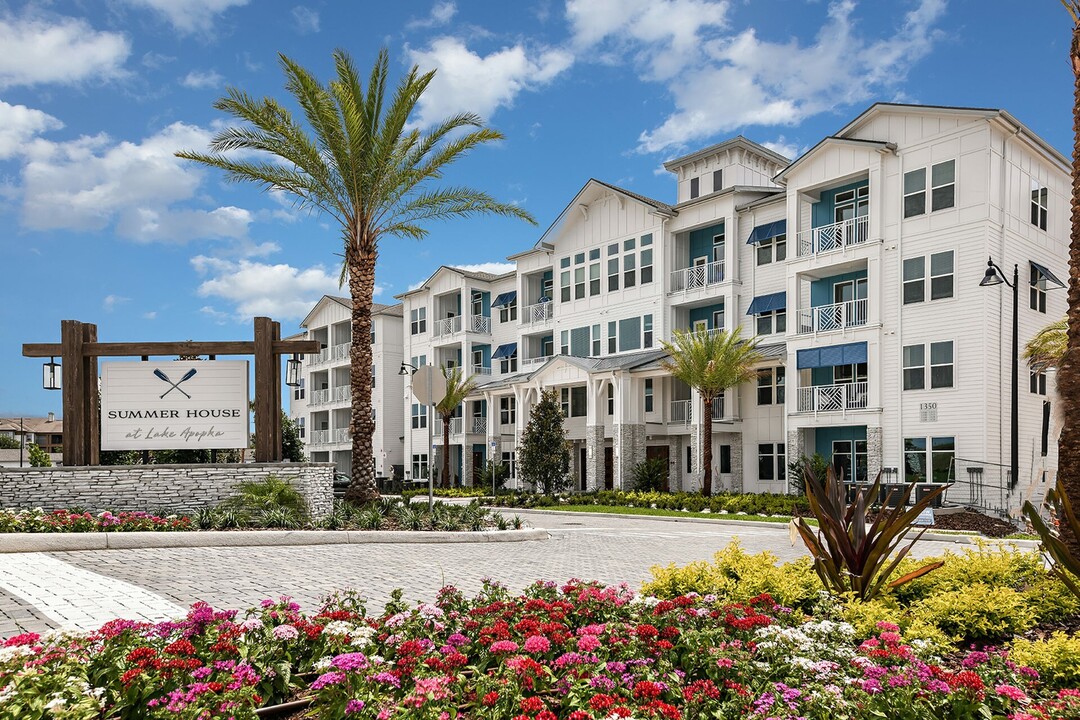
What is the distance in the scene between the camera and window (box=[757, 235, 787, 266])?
3612 cm

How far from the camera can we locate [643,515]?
87.5 ft

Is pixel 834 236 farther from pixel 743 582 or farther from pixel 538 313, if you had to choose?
pixel 743 582

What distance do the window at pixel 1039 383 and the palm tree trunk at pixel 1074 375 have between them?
909 inches

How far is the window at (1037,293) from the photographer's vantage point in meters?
30.5

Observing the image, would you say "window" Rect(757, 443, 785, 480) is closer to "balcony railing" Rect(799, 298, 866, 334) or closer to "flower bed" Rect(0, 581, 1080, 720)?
"balcony railing" Rect(799, 298, 866, 334)

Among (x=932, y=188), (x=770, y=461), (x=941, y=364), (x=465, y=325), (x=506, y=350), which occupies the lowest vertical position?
(x=770, y=461)

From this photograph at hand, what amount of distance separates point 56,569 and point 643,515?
18323mm

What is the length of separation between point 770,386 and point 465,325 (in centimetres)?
2123

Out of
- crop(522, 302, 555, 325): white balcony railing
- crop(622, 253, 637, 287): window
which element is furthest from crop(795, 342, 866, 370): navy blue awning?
crop(522, 302, 555, 325): white balcony railing

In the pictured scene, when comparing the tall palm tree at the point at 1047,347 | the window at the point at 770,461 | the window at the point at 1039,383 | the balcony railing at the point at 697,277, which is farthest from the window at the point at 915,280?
the balcony railing at the point at 697,277

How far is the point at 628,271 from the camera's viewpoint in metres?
41.8

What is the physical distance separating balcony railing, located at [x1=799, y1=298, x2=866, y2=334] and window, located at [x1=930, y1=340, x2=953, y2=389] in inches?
113

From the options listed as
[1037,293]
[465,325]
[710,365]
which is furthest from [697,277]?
[465,325]

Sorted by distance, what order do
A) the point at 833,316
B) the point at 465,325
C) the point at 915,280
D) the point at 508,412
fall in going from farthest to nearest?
the point at 465,325 → the point at 508,412 → the point at 833,316 → the point at 915,280
